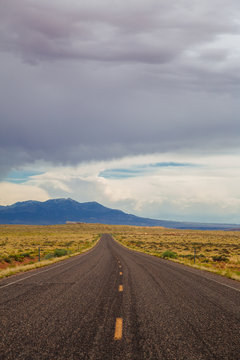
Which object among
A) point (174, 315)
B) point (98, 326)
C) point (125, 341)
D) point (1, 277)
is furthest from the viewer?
point (1, 277)

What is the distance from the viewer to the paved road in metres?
5.01

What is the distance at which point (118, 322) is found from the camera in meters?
6.68

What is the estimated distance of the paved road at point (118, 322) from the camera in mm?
5012

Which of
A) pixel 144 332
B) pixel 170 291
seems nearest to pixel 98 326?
pixel 144 332

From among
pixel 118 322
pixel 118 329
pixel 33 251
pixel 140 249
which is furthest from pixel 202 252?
pixel 118 329

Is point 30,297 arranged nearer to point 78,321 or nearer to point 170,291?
point 78,321

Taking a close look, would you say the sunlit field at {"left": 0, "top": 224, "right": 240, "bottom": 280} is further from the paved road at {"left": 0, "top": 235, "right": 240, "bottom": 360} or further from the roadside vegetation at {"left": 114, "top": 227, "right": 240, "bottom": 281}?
the paved road at {"left": 0, "top": 235, "right": 240, "bottom": 360}

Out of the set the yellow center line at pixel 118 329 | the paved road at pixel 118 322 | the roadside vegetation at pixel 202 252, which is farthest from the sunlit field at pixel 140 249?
the yellow center line at pixel 118 329

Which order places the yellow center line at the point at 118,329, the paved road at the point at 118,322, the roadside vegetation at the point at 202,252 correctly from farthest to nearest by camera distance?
1. the roadside vegetation at the point at 202,252
2. the yellow center line at the point at 118,329
3. the paved road at the point at 118,322

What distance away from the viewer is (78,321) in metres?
6.73

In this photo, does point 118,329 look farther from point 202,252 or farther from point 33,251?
point 202,252

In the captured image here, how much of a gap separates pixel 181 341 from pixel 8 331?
3524 mm

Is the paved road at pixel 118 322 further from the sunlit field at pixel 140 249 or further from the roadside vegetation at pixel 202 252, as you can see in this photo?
the roadside vegetation at pixel 202 252

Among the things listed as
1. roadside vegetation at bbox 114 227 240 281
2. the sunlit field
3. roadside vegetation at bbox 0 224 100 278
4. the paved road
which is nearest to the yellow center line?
the paved road
